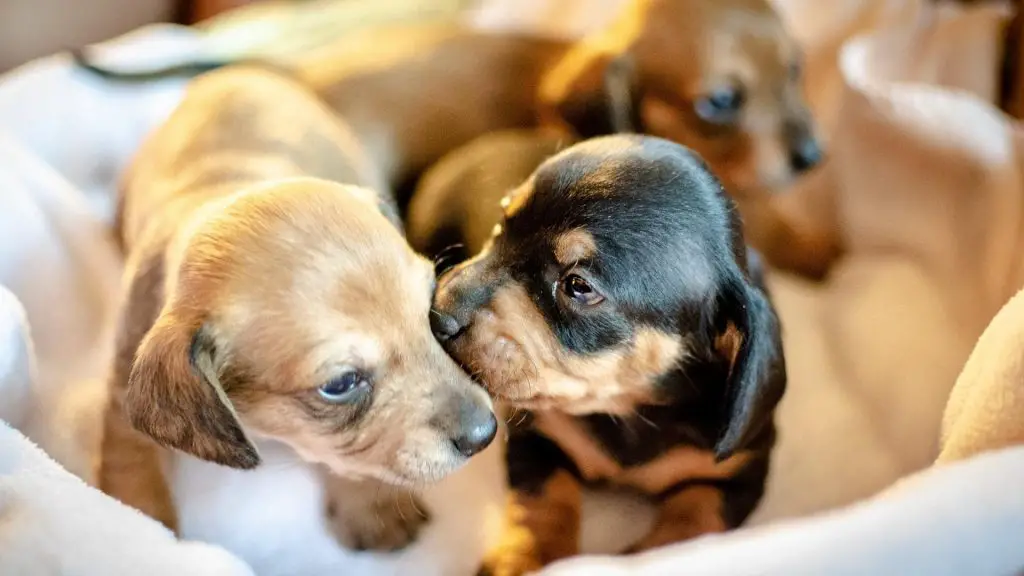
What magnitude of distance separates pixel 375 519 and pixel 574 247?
74 centimetres

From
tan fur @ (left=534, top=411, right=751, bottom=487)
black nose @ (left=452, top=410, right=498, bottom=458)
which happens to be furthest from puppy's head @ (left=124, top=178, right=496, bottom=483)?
tan fur @ (left=534, top=411, right=751, bottom=487)

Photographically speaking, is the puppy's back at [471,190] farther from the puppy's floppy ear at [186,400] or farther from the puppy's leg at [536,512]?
the puppy's floppy ear at [186,400]

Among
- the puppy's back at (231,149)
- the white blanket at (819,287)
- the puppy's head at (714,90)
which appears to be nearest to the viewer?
the white blanket at (819,287)

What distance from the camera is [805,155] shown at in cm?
244

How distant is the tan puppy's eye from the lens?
2.40m

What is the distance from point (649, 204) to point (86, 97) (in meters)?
1.81

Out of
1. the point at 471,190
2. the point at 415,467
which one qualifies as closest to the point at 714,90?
the point at 471,190

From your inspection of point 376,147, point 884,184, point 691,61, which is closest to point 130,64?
point 376,147

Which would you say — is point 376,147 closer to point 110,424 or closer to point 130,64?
point 130,64

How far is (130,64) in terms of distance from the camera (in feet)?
8.82

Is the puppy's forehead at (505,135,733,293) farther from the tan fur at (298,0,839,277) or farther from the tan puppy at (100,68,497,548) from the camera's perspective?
the tan fur at (298,0,839,277)

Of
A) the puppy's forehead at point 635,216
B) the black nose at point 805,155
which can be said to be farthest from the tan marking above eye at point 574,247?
the black nose at point 805,155

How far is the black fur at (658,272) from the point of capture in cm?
153

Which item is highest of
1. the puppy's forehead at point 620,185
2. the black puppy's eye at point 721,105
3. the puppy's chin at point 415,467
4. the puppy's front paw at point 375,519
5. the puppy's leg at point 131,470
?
the puppy's forehead at point 620,185
